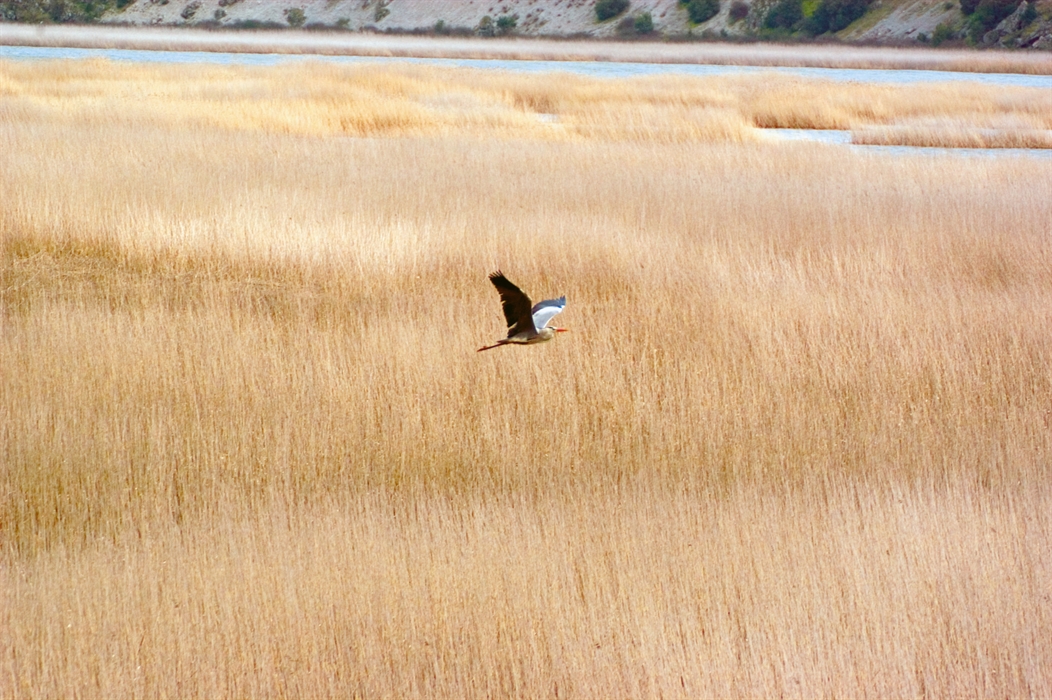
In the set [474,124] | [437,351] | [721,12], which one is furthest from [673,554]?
[721,12]

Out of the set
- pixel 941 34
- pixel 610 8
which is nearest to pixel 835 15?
pixel 941 34

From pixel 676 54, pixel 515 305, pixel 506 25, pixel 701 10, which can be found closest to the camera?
pixel 515 305

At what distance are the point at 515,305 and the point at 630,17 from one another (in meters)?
74.8

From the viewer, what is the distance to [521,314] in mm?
4469

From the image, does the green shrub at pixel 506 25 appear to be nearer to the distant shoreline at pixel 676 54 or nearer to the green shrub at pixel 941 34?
the distant shoreline at pixel 676 54

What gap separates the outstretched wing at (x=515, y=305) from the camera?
416cm

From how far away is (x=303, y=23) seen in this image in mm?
84375

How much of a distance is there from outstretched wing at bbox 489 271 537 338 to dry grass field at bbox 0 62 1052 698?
96 centimetres

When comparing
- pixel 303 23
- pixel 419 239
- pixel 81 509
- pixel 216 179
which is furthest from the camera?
pixel 303 23

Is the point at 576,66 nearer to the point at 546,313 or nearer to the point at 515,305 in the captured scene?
the point at 546,313

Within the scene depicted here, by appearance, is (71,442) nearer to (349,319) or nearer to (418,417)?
(418,417)

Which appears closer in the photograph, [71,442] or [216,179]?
[71,442]

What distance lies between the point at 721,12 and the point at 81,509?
7211 centimetres

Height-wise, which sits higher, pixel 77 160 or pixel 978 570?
pixel 77 160
